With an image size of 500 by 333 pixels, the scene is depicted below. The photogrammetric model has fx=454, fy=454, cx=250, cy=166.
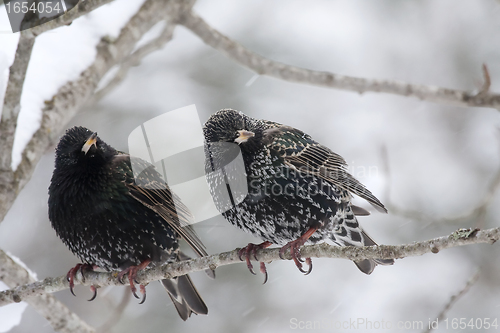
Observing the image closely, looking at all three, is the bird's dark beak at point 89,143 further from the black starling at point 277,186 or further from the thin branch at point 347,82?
the thin branch at point 347,82

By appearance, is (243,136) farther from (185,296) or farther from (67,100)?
(67,100)

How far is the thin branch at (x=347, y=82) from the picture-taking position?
4.33 meters

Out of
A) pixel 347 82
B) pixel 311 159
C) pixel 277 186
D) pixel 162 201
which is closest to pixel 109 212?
pixel 162 201

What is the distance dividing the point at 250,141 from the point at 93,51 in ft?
7.15

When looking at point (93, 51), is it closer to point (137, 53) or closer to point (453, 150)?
point (137, 53)

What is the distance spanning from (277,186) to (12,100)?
→ 2122 mm

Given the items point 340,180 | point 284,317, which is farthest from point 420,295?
point 340,180

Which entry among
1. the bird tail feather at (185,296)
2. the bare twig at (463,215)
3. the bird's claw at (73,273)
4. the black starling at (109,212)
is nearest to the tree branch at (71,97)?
the black starling at (109,212)

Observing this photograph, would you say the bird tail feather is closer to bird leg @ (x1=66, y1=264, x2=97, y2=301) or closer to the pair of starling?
the pair of starling

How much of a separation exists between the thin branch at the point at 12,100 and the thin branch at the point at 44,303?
76 cm

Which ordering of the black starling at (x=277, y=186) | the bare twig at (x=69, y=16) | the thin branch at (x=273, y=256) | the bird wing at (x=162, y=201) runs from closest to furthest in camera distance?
the thin branch at (x=273, y=256) < the bare twig at (x=69, y=16) < the black starling at (x=277, y=186) < the bird wing at (x=162, y=201)

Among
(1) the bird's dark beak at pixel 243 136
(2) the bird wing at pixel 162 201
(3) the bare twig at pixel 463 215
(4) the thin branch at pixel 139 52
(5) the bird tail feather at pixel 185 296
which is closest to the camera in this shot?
(1) the bird's dark beak at pixel 243 136

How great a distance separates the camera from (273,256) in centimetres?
306

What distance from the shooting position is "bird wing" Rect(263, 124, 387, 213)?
11.6 feet
